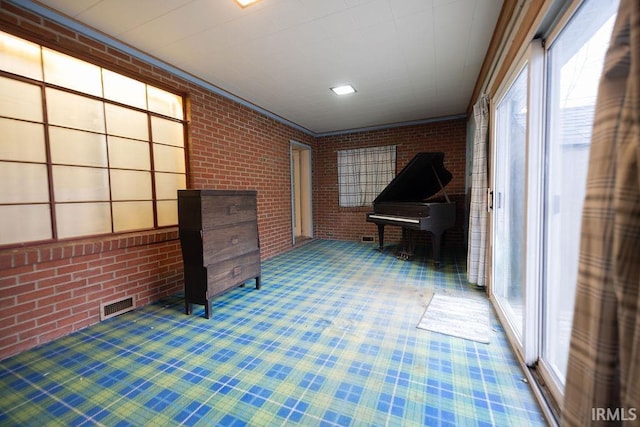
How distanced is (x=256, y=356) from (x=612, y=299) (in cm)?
184

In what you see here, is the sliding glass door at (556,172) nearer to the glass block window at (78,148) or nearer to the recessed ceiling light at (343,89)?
the recessed ceiling light at (343,89)

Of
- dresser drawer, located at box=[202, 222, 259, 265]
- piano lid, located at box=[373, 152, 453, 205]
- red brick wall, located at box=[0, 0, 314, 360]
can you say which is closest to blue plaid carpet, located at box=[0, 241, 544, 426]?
red brick wall, located at box=[0, 0, 314, 360]

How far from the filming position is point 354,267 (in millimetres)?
3791

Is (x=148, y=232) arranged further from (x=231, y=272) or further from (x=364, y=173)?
(x=364, y=173)

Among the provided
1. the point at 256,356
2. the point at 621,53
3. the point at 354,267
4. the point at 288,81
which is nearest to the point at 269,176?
the point at 288,81

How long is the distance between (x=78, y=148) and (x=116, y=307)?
150 cm

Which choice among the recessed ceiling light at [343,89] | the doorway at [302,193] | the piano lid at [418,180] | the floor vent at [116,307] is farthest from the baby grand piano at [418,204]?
the floor vent at [116,307]

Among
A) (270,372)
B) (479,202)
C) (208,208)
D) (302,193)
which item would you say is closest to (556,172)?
(479,202)

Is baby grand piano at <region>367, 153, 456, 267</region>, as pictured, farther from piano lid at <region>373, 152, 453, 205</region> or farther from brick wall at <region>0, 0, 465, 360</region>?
brick wall at <region>0, 0, 465, 360</region>

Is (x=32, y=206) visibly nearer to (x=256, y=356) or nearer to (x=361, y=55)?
(x=256, y=356)

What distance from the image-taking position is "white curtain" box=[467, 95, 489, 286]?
268cm

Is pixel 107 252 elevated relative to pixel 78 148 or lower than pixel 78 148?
lower

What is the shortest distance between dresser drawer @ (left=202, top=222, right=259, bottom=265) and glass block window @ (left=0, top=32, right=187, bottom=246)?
90cm

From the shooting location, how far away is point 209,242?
2.36 meters
